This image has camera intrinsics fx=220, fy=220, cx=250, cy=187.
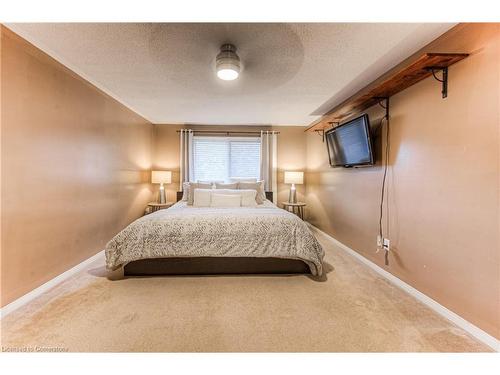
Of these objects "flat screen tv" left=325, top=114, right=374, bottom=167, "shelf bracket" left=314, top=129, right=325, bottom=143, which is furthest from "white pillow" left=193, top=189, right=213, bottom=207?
"shelf bracket" left=314, top=129, right=325, bottom=143

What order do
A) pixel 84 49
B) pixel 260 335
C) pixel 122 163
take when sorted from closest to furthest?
pixel 260 335 → pixel 84 49 → pixel 122 163

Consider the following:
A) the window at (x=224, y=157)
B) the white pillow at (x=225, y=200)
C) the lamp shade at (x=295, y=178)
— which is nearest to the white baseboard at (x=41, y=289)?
the white pillow at (x=225, y=200)

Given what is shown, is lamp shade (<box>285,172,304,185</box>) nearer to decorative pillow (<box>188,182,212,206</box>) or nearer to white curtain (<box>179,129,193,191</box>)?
decorative pillow (<box>188,182,212,206</box>)

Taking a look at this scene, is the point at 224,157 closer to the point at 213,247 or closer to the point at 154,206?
the point at 154,206

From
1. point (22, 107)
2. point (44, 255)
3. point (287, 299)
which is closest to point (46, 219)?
point (44, 255)

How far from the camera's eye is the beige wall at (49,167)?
1.74 m

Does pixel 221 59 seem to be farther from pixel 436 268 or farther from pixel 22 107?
pixel 436 268

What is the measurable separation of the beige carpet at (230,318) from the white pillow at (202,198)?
1.37 m

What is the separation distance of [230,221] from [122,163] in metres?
2.23

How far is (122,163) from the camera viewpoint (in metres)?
3.50

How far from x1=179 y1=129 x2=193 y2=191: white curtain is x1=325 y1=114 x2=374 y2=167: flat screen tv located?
9.23 ft

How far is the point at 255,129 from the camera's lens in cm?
489

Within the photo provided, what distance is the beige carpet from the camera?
4.64 feet

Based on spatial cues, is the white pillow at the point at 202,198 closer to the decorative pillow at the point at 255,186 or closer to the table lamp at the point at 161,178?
the decorative pillow at the point at 255,186
